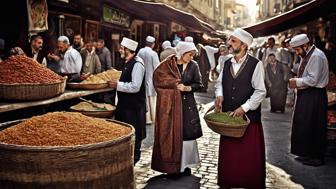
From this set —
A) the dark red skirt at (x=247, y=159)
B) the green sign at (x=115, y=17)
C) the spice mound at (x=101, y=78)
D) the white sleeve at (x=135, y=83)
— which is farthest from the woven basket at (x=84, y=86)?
the green sign at (x=115, y=17)

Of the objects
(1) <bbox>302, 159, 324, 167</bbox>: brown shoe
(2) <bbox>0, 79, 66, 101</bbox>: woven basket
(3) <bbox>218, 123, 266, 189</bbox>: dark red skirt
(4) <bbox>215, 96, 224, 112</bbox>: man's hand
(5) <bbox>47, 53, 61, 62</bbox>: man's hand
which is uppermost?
(5) <bbox>47, 53, 61, 62</bbox>: man's hand

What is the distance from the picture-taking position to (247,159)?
182 inches

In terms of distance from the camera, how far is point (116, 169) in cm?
305

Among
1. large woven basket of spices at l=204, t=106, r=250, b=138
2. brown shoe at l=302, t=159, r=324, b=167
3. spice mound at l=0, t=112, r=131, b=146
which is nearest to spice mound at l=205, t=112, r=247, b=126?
large woven basket of spices at l=204, t=106, r=250, b=138

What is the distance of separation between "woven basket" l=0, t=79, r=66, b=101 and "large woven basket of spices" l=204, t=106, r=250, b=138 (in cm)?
204

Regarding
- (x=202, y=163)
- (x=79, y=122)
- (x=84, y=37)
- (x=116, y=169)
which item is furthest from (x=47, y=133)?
(x=84, y=37)

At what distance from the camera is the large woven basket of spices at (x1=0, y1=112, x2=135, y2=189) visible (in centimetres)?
275

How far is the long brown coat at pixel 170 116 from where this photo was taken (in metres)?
5.25

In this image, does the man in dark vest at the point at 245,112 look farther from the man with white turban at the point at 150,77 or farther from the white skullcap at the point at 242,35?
the man with white turban at the point at 150,77

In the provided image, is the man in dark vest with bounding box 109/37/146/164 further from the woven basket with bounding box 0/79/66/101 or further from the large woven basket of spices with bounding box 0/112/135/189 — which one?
the large woven basket of spices with bounding box 0/112/135/189

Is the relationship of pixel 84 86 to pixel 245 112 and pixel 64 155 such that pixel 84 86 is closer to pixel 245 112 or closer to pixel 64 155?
pixel 245 112

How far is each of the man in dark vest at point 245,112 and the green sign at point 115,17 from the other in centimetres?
843

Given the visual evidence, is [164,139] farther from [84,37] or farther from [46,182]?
[84,37]

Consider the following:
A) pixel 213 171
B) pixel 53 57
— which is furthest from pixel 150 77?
pixel 213 171
